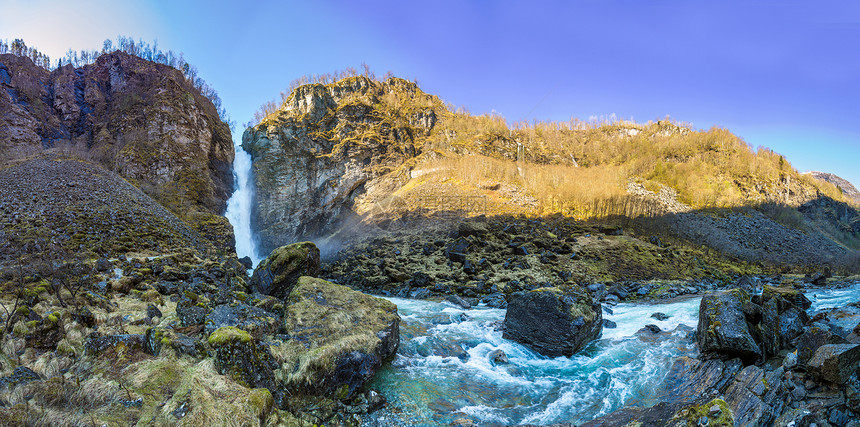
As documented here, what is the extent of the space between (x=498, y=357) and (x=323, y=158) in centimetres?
4929

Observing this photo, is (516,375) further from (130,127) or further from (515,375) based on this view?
(130,127)

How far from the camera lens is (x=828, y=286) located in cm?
2053

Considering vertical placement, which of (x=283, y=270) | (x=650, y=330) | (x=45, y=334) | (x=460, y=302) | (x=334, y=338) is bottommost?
(x=460, y=302)

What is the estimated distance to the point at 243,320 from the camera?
28.0 feet

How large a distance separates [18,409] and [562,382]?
34.5 feet

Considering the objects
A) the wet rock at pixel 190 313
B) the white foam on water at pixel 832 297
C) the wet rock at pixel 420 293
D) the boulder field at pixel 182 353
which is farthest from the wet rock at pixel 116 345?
the white foam on water at pixel 832 297

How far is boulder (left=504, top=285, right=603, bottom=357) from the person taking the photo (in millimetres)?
11109

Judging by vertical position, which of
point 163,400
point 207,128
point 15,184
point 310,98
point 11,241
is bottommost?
Answer: point 163,400

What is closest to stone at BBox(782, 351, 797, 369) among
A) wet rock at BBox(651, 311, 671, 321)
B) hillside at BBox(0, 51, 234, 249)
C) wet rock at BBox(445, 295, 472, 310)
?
wet rock at BBox(651, 311, 671, 321)

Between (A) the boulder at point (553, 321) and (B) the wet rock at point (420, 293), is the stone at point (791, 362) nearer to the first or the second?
(A) the boulder at point (553, 321)

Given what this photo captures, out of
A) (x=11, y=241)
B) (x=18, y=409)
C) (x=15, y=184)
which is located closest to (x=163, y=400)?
(x=18, y=409)

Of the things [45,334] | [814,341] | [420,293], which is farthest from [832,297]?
[45,334]

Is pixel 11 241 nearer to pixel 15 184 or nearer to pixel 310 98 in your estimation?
pixel 15 184

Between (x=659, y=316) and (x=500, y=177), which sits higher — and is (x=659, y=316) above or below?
below
